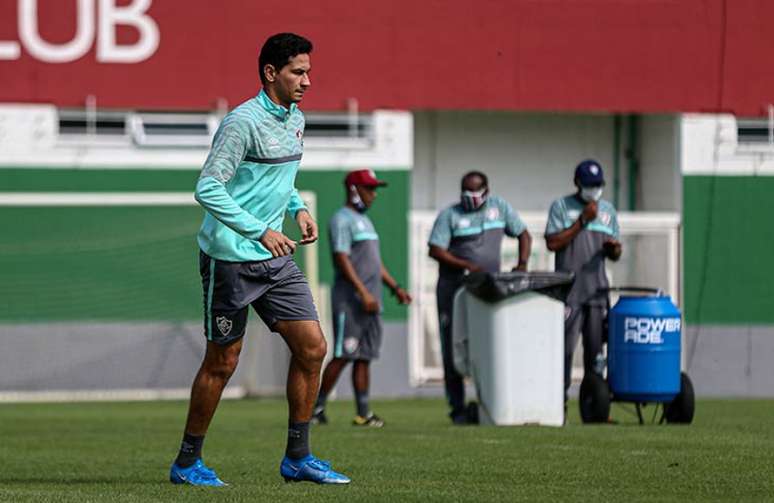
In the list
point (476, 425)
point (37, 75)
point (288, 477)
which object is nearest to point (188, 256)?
point (37, 75)

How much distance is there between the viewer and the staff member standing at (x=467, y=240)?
1510cm

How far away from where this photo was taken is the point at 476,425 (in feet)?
45.6

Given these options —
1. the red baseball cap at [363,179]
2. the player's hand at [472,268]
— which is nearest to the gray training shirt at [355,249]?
the red baseball cap at [363,179]

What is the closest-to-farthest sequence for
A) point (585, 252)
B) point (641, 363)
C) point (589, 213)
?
1. point (641, 363)
2. point (589, 213)
3. point (585, 252)

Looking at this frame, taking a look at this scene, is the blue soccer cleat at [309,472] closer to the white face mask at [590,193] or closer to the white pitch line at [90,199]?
the white face mask at [590,193]

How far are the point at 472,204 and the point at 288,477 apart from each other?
22.3 feet

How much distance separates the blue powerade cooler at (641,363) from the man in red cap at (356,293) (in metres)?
2.00

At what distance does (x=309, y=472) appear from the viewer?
849cm

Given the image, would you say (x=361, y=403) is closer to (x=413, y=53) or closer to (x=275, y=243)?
(x=275, y=243)

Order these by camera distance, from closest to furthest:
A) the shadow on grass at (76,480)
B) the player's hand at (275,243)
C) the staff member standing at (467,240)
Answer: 1. the player's hand at (275,243)
2. the shadow on grass at (76,480)
3. the staff member standing at (467,240)

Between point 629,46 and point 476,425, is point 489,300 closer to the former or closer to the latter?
point 476,425

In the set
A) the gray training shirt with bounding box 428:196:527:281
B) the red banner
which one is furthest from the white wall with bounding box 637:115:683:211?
the gray training shirt with bounding box 428:196:527:281

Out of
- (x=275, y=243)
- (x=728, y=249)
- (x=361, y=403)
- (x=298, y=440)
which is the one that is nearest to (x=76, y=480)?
(x=298, y=440)

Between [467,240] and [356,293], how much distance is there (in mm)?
1060
